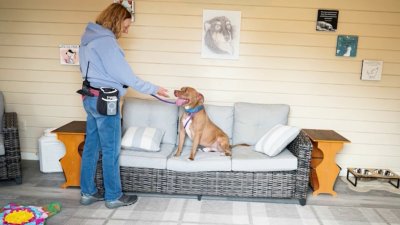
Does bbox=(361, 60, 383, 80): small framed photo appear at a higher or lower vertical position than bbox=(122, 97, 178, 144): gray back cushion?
higher

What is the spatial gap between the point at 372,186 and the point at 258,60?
5.95 feet

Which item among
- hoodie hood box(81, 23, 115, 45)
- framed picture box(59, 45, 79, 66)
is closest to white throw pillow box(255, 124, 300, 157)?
hoodie hood box(81, 23, 115, 45)

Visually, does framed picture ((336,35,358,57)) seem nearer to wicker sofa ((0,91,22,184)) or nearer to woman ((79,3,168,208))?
woman ((79,3,168,208))

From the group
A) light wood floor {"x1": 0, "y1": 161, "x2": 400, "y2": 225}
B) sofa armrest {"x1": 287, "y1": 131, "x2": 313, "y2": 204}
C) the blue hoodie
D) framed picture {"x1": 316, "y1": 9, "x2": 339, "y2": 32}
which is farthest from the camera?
framed picture {"x1": 316, "y1": 9, "x2": 339, "y2": 32}

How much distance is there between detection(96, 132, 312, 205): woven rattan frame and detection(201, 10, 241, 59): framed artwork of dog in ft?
4.21

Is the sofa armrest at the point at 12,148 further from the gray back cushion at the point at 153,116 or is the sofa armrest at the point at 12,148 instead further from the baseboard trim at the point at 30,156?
the gray back cushion at the point at 153,116

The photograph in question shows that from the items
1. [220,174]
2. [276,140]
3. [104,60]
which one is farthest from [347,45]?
[104,60]

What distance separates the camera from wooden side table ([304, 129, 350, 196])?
300 centimetres

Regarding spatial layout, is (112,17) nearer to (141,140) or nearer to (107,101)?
(107,101)

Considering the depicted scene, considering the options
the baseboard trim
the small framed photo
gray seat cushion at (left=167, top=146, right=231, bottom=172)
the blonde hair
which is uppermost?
the blonde hair

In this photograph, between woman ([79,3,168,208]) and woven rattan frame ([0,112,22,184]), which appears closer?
woman ([79,3,168,208])

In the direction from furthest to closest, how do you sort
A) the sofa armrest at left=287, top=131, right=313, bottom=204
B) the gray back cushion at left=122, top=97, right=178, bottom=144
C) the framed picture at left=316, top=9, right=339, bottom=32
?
1. the framed picture at left=316, top=9, right=339, bottom=32
2. the gray back cushion at left=122, top=97, right=178, bottom=144
3. the sofa armrest at left=287, top=131, right=313, bottom=204

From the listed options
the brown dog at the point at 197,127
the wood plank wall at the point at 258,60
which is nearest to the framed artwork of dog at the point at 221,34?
the wood plank wall at the point at 258,60

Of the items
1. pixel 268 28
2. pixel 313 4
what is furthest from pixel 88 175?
pixel 313 4
